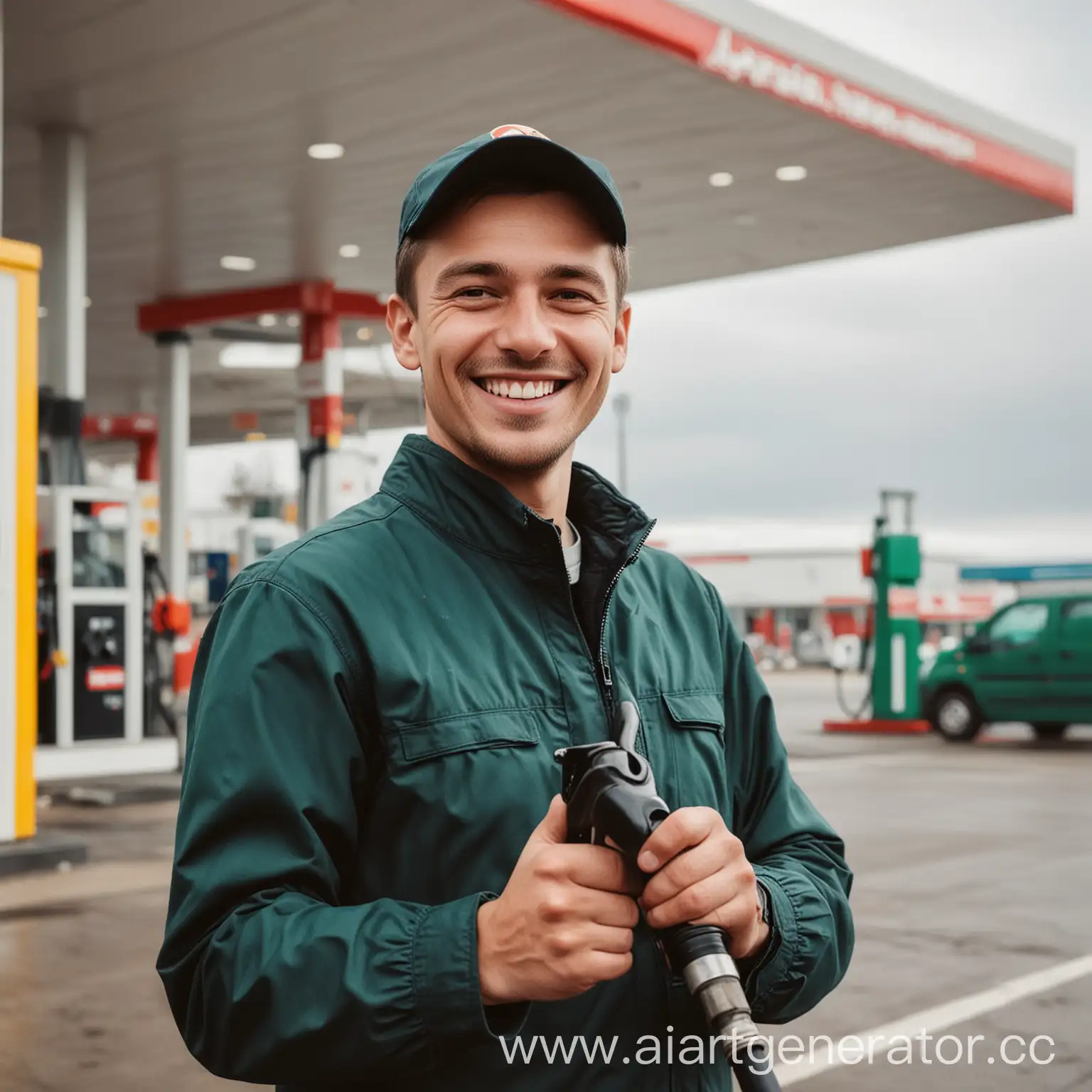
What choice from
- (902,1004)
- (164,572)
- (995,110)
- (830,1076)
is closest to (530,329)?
(830,1076)

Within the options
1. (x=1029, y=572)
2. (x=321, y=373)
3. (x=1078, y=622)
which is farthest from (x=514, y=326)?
(x=1029, y=572)

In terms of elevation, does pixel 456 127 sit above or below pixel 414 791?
above

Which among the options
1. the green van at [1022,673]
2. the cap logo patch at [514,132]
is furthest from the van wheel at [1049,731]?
the cap logo patch at [514,132]

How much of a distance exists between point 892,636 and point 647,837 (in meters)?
18.8

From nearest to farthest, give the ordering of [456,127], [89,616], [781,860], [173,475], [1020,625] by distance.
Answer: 1. [781,860]
2. [456,127]
3. [89,616]
4. [1020,625]
5. [173,475]

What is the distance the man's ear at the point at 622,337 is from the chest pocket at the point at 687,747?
456mm

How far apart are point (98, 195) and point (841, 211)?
8016mm

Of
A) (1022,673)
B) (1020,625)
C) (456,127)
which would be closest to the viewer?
(456,127)

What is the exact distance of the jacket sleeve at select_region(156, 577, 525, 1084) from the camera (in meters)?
1.47

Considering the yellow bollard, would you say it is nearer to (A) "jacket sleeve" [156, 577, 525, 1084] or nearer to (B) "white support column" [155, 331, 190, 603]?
(A) "jacket sleeve" [156, 577, 525, 1084]

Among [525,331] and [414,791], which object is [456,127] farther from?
[414,791]

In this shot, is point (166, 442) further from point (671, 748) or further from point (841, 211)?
point (671, 748)

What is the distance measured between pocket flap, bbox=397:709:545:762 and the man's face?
1.06ft

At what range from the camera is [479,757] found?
164cm
